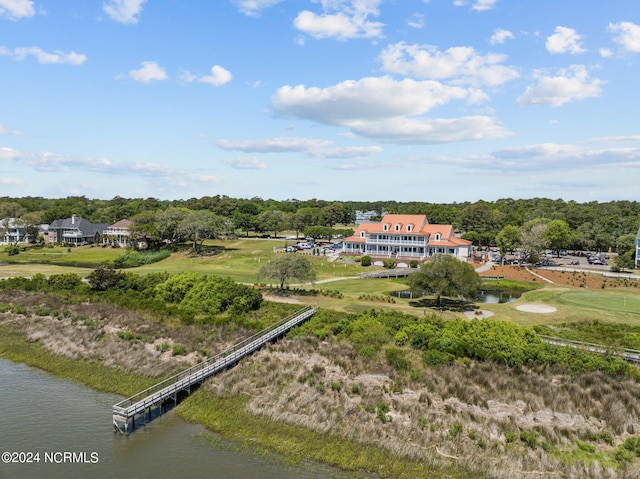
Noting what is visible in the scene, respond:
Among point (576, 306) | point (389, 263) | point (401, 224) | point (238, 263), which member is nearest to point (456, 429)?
point (576, 306)

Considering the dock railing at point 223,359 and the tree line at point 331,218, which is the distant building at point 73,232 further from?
the dock railing at point 223,359

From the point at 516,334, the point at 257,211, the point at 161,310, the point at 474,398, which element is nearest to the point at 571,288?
the point at 516,334

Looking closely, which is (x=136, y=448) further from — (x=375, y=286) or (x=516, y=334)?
(x=375, y=286)

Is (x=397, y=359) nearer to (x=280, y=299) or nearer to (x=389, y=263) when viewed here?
(x=280, y=299)

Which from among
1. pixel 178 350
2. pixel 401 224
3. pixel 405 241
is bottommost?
pixel 178 350

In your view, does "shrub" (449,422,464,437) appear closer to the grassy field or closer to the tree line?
the grassy field

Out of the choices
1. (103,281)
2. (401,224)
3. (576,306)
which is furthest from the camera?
(401,224)
